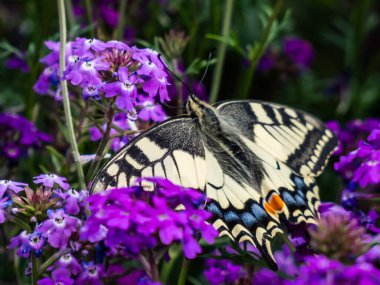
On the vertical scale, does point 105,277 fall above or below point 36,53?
below

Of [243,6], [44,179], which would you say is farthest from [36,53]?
[243,6]

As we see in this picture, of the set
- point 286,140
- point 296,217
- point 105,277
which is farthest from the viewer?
point 286,140

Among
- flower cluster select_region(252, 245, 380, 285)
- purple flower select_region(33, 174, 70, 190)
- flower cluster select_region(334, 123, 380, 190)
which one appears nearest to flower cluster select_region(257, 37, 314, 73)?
flower cluster select_region(334, 123, 380, 190)

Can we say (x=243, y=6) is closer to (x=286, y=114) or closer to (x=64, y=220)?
(x=286, y=114)

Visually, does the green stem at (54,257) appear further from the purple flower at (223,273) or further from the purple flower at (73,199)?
the purple flower at (223,273)

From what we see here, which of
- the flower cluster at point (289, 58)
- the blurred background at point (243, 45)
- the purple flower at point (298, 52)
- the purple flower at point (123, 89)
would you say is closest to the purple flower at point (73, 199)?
the purple flower at point (123, 89)

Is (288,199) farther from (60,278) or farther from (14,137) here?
(14,137)

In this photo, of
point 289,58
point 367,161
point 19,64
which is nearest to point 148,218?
point 367,161
